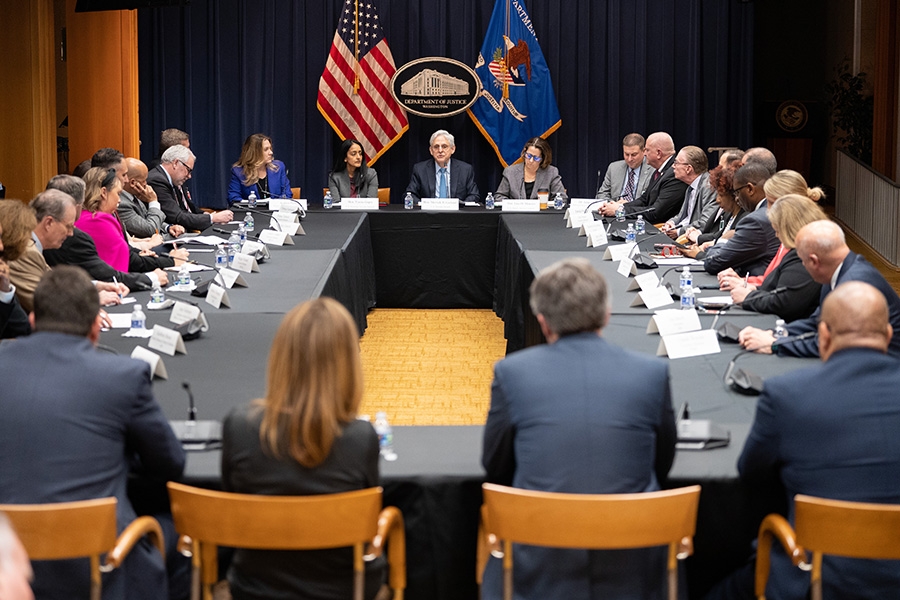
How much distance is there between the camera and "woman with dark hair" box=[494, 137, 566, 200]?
27.5 ft

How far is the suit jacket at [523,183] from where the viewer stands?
8.45 meters

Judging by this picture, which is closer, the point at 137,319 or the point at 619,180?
the point at 137,319

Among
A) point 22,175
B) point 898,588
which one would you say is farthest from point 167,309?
point 22,175

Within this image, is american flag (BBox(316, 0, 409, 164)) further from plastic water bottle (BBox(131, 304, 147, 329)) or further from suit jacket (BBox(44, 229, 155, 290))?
plastic water bottle (BBox(131, 304, 147, 329))

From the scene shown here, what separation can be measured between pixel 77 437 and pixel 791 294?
2834mm

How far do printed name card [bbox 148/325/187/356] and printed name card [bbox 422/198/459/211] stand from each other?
440 cm

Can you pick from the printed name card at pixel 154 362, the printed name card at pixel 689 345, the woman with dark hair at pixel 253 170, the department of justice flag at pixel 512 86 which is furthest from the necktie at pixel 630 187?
the printed name card at pixel 154 362

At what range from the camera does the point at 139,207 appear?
262 inches

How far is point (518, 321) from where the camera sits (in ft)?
20.3

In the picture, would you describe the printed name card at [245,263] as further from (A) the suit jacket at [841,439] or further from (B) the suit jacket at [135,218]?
(A) the suit jacket at [841,439]

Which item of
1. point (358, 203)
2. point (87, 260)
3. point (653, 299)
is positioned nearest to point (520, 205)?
point (358, 203)

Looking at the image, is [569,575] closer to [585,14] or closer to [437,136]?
[437,136]

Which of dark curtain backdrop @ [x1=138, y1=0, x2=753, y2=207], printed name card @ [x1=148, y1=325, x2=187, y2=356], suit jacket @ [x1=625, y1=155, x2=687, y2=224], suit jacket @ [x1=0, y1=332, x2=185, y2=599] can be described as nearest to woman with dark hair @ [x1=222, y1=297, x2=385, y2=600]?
suit jacket @ [x1=0, y1=332, x2=185, y2=599]

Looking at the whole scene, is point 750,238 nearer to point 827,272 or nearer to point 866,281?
point 827,272
